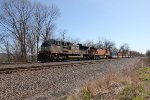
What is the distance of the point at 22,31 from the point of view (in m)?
56.8

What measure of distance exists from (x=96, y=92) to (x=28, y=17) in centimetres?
4939

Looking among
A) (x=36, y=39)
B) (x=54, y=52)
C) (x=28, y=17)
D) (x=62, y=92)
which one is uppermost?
(x=28, y=17)

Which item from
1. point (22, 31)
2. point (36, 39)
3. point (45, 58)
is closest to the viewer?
point (45, 58)

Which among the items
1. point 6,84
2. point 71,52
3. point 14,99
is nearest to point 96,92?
point 14,99

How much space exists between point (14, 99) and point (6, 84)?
296 cm

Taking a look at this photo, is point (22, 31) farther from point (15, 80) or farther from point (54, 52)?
point (15, 80)

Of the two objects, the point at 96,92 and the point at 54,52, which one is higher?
the point at 54,52

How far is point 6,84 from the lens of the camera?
12711 mm

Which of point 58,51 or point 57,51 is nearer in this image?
point 57,51

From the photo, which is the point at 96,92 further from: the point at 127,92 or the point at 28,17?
the point at 28,17

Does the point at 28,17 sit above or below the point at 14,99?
above

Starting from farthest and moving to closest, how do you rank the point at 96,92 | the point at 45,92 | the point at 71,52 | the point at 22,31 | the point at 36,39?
the point at 36,39 → the point at 22,31 → the point at 71,52 → the point at 45,92 → the point at 96,92

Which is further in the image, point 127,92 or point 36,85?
point 36,85

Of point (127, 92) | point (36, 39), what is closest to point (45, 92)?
point (127, 92)
